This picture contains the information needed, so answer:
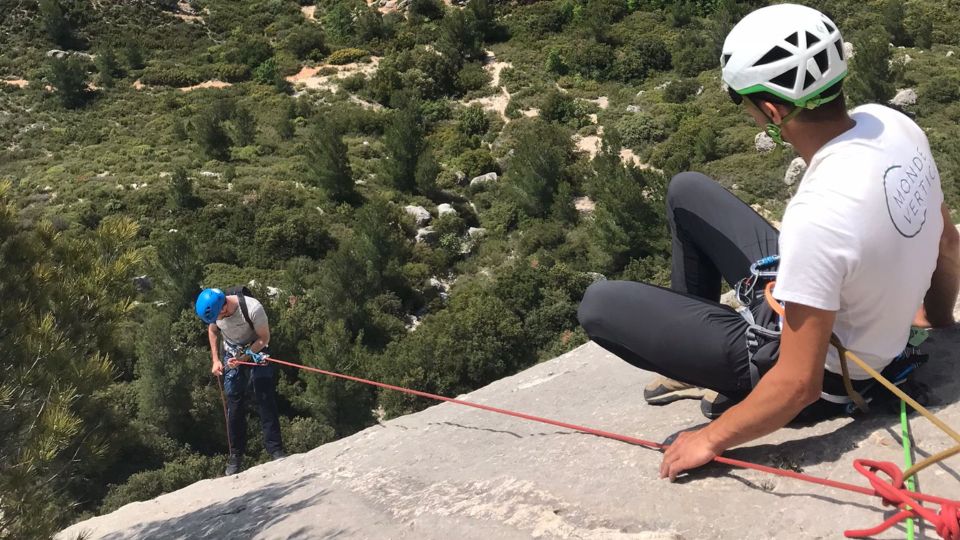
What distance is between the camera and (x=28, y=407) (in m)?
3.08

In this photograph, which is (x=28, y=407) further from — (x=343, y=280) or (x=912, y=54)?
(x=912, y=54)

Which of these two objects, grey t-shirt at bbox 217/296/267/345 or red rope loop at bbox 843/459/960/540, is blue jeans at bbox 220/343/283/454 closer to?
grey t-shirt at bbox 217/296/267/345

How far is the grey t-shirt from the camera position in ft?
19.9

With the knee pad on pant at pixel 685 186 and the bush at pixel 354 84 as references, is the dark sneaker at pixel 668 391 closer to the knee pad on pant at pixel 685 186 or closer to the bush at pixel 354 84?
the knee pad on pant at pixel 685 186

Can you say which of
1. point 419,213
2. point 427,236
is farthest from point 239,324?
point 419,213

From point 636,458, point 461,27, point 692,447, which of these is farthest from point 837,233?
point 461,27

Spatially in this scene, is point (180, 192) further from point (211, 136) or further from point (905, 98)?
point (905, 98)

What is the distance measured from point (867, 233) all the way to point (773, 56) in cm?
59

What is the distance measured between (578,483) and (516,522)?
0.30 metres

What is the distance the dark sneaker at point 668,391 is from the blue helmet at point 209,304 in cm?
374

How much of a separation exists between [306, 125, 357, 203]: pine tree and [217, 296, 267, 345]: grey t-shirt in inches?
920

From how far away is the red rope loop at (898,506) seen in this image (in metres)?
1.74

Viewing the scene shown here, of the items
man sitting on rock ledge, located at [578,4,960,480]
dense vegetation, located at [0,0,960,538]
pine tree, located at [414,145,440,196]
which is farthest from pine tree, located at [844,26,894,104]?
man sitting on rock ledge, located at [578,4,960,480]

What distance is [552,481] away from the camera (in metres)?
2.91
